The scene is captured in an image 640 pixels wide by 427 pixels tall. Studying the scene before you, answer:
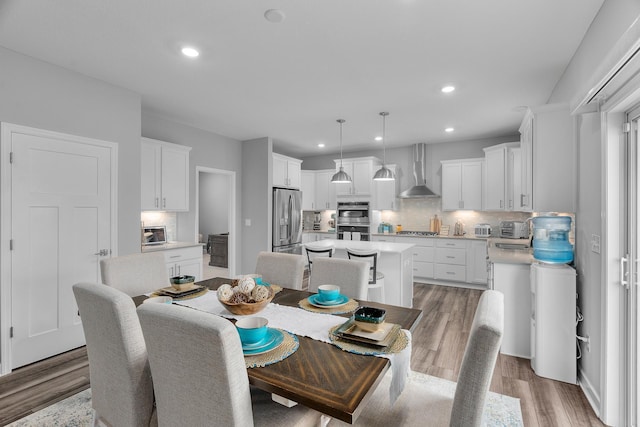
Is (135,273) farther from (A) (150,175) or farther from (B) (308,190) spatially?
(B) (308,190)

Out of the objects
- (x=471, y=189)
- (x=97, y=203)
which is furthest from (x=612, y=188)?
(x=97, y=203)

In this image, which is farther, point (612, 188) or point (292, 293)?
point (292, 293)

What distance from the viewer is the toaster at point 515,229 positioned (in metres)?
5.04

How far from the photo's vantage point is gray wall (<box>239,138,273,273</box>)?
5516 mm

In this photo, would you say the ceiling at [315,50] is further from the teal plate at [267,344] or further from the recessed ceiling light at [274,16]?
the teal plate at [267,344]

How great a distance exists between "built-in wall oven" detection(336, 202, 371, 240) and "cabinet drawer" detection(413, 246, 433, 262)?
972 millimetres

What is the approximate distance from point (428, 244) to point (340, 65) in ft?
12.6

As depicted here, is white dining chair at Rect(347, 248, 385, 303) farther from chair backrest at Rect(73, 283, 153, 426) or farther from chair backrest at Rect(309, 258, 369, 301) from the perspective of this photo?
chair backrest at Rect(73, 283, 153, 426)

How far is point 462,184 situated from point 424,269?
1.69 metres

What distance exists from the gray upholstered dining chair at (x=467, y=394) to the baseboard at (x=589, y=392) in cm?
149

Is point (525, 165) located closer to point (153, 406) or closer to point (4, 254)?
point (153, 406)

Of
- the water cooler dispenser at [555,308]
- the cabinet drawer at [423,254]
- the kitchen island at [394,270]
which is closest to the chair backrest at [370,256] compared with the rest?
the kitchen island at [394,270]

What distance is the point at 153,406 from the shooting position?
4.90 ft

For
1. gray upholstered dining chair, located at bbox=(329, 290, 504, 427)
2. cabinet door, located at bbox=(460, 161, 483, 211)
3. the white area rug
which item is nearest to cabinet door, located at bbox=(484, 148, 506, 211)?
cabinet door, located at bbox=(460, 161, 483, 211)
